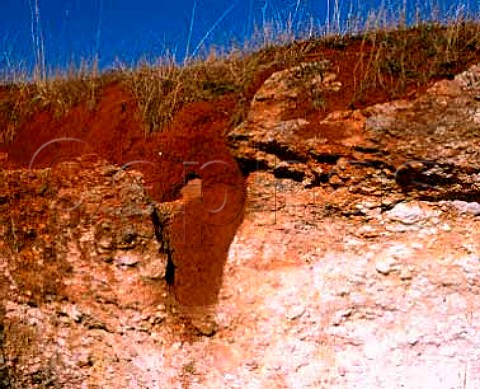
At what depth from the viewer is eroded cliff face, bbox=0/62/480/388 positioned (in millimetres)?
2932

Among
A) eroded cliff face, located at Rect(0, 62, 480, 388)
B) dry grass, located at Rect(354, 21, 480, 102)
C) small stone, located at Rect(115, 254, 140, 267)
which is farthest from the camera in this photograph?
small stone, located at Rect(115, 254, 140, 267)

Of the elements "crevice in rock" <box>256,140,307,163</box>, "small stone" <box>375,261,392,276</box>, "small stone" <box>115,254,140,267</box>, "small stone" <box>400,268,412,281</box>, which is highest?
"crevice in rock" <box>256,140,307,163</box>

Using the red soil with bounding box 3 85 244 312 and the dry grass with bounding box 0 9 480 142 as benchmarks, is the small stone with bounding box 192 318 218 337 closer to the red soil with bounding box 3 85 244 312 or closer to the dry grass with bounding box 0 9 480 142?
the red soil with bounding box 3 85 244 312

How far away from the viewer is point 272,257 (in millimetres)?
3156

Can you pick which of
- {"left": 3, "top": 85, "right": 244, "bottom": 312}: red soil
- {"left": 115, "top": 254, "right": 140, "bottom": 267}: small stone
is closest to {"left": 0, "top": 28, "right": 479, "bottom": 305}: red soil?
{"left": 3, "top": 85, "right": 244, "bottom": 312}: red soil

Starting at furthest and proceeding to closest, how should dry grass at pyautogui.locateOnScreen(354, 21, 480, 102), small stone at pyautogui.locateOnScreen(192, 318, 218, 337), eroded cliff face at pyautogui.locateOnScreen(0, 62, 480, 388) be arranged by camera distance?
small stone at pyautogui.locateOnScreen(192, 318, 218, 337), dry grass at pyautogui.locateOnScreen(354, 21, 480, 102), eroded cliff face at pyautogui.locateOnScreen(0, 62, 480, 388)

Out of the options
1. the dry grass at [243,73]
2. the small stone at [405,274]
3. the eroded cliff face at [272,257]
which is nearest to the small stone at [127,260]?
the eroded cliff face at [272,257]

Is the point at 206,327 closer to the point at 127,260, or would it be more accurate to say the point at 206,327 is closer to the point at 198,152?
the point at 127,260

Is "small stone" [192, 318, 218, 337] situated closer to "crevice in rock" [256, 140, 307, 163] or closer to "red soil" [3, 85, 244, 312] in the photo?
"red soil" [3, 85, 244, 312]

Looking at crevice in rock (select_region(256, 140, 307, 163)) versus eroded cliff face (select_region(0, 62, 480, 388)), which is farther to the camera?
crevice in rock (select_region(256, 140, 307, 163))

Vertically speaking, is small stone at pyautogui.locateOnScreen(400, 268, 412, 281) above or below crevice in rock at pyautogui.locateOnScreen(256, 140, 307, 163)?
below

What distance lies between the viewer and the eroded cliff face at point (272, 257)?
2932mm

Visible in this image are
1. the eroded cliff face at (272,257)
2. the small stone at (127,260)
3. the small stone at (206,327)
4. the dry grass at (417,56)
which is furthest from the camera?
the small stone at (127,260)

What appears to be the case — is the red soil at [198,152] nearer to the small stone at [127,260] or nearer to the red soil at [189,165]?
the red soil at [189,165]
